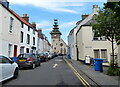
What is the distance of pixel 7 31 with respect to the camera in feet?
53.2

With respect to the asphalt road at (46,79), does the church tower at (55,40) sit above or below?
above

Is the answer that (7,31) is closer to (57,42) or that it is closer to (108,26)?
(108,26)

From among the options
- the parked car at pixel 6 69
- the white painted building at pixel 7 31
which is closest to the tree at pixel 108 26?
the parked car at pixel 6 69

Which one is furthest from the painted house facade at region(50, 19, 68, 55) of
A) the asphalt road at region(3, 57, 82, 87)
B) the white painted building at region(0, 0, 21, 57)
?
the asphalt road at region(3, 57, 82, 87)

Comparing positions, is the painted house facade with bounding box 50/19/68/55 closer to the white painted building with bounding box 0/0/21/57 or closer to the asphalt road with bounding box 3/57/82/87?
the white painted building with bounding box 0/0/21/57

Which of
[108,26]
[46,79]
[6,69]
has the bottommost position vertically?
[46,79]

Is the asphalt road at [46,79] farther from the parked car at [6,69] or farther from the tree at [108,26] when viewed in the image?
the tree at [108,26]

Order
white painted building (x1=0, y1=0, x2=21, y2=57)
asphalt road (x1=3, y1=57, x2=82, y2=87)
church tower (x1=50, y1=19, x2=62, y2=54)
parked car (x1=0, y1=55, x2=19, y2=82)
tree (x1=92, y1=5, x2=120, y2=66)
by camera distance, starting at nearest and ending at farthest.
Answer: parked car (x1=0, y1=55, x2=19, y2=82) → asphalt road (x1=3, y1=57, x2=82, y2=87) → tree (x1=92, y1=5, x2=120, y2=66) → white painted building (x1=0, y1=0, x2=21, y2=57) → church tower (x1=50, y1=19, x2=62, y2=54)

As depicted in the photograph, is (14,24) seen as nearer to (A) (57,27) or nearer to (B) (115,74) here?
(B) (115,74)

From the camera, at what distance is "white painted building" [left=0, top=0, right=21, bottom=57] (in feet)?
49.1

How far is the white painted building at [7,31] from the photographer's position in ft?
49.1

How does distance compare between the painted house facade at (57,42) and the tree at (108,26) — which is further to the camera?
the painted house facade at (57,42)

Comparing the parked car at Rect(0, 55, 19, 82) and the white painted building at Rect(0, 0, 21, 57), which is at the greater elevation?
the white painted building at Rect(0, 0, 21, 57)

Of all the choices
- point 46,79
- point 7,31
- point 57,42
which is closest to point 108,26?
point 46,79
